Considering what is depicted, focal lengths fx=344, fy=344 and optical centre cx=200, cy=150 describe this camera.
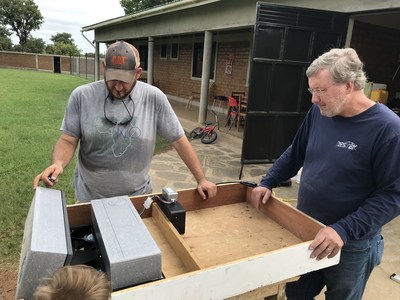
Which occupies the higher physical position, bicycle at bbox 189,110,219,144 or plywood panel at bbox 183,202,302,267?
plywood panel at bbox 183,202,302,267

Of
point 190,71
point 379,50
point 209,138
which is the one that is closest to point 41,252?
point 209,138

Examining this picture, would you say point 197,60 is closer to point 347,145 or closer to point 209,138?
point 209,138

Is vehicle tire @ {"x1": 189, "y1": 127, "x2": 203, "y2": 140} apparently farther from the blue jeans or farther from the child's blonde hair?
the child's blonde hair

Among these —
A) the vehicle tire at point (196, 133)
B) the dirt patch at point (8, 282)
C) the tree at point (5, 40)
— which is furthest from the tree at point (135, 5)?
the dirt patch at point (8, 282)

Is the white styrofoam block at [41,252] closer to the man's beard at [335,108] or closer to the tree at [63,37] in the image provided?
the man's beard at [335,108]

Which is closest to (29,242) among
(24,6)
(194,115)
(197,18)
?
(197,18)

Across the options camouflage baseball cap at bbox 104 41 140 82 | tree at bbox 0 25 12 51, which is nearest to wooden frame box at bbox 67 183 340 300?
camouflage baseball cap at bbox 104 41 140 82

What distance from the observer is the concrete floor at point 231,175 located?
3115mm

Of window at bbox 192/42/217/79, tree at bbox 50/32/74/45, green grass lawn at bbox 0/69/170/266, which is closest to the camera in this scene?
green grass lawn at bbox 0/69/170/266

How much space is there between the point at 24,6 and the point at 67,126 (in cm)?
6925

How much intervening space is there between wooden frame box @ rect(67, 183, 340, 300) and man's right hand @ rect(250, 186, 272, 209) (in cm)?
4

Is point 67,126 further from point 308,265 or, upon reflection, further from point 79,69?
point 79,69

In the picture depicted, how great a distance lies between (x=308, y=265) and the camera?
5.03 ft

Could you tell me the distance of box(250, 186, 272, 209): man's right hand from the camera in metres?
2.08
